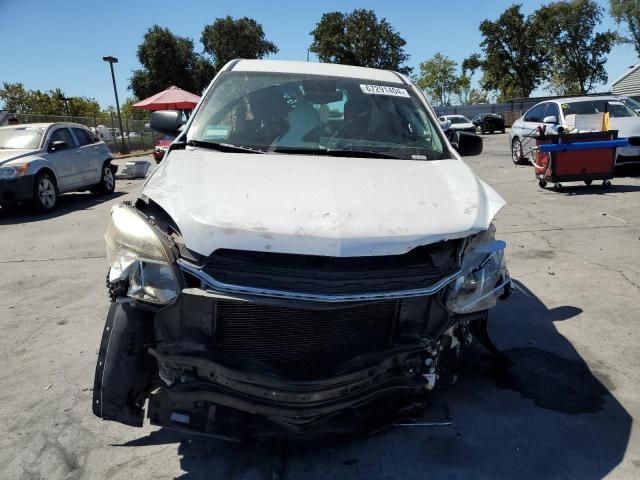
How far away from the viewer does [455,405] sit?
125 inches

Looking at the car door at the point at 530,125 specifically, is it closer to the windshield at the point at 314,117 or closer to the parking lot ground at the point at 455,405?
the parking lot ground at the point at 455,405

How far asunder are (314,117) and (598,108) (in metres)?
10.8

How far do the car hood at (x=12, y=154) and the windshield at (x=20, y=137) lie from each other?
205 mm

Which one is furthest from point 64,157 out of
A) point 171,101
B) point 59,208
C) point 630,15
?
point 630,15

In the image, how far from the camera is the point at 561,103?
41.4 ft

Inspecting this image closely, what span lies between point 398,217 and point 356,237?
0.31 meters

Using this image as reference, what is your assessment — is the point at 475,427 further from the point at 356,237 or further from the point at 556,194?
the point at 556,194

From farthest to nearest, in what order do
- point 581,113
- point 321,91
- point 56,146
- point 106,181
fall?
point 106,181 < point 581,113 < point 56,146 < point 321,91

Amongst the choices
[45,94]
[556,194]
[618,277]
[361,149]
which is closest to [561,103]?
[556,194]

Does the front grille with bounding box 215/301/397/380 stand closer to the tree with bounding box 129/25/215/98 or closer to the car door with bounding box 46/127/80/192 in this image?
the car door with bounding box 46/127/80/192

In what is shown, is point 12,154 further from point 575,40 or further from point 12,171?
point 575,40

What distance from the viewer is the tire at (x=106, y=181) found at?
1305cm

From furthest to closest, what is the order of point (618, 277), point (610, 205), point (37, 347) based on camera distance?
point (610, 205), point (618, 277), point (37, 347)

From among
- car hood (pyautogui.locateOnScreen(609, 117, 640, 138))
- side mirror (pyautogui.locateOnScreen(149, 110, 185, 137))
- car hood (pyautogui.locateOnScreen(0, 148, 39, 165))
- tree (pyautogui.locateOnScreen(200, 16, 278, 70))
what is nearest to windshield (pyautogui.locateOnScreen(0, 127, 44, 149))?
car hood (pyautogui.locateOnScreen(0, 148, 39, 165))
